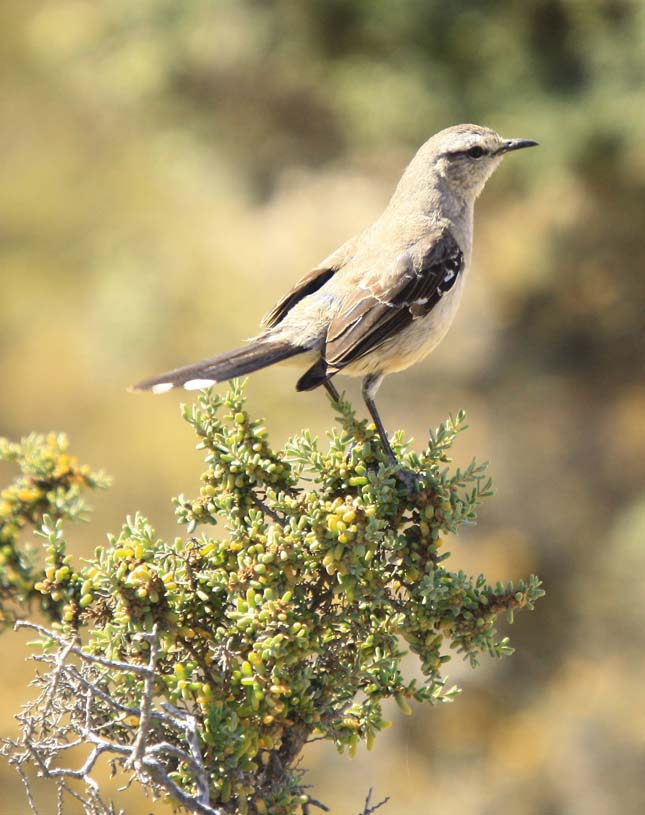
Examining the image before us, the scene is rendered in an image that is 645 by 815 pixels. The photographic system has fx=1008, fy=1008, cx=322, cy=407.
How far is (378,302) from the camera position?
418 cm

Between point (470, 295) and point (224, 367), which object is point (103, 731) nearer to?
point (224, 367)

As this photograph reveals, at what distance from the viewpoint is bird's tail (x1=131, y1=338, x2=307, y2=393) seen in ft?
11.3

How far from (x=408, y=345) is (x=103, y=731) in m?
2.12

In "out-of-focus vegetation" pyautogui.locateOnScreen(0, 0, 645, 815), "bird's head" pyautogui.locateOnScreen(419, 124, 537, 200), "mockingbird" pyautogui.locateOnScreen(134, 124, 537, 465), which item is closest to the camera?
"mockingbird" pyautogui.locateOnScreen(134, 124, 537, 465)

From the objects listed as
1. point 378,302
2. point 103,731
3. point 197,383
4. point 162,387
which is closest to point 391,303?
point 378,302

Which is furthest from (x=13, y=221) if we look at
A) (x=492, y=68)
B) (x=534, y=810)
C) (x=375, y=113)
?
(x=534, y=810)

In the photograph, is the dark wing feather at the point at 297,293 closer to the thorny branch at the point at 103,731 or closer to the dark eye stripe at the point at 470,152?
the dark eye stripe at the point at 470,152

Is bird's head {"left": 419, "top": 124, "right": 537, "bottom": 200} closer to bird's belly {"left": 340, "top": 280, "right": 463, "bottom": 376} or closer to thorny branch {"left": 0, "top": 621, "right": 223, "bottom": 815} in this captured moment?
bird's belly {"left": 340, "top": 280, "right": 463, "bottom": 376}

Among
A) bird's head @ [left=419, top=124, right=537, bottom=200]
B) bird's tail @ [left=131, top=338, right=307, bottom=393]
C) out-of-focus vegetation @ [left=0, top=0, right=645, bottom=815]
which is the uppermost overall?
out-of-focus vegetation @ [left=0, top=0, right=645, bottom=815]

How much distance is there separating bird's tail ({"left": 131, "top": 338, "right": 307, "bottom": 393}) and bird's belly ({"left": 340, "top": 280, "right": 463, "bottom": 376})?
0.28m

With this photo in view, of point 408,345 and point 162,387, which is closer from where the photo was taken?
point 162,387

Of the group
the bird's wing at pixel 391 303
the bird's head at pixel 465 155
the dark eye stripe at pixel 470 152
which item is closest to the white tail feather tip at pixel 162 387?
the bird's wing at pixel 391 303

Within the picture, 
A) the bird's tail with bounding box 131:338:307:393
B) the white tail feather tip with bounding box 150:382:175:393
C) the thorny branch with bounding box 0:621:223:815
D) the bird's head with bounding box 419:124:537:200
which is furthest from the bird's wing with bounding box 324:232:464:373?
the thorny branch with bounding box 0:621:223:815

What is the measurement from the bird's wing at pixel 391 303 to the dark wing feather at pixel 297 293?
28 centimetres
